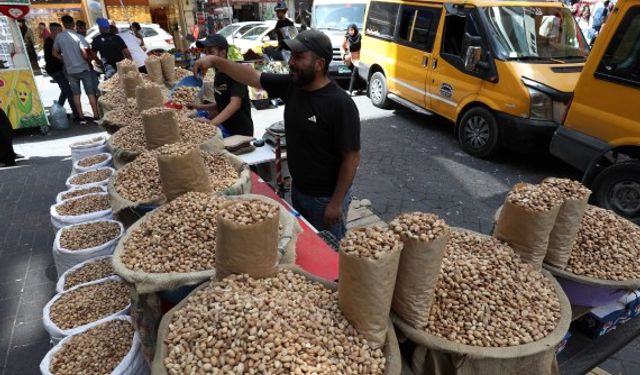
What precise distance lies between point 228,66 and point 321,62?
1266 millimetres

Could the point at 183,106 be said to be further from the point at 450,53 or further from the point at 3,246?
the point at 450,53

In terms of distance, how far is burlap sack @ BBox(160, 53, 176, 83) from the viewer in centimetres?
638

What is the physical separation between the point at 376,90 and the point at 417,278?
8641 mm

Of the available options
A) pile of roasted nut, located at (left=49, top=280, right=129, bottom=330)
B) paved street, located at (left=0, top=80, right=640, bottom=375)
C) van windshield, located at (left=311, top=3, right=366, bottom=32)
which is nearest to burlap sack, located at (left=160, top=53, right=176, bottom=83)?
paved street, located at (left=0, top=80, right=640, bottom=375)

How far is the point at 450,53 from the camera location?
7199 millimetres

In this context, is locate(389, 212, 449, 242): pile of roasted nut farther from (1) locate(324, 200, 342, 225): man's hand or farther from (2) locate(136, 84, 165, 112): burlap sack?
(2) locate(136, 84, 165, 112): burlap sack

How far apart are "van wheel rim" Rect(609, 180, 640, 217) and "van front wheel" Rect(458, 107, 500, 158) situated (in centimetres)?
200

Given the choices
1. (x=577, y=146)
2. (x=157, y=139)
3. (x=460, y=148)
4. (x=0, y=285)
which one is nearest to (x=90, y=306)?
(x=157, y=139)

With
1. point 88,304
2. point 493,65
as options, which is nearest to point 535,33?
point 493,65

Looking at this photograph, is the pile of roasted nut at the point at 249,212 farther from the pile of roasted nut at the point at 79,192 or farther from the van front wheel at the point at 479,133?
the van front wheel at the point at 479,133

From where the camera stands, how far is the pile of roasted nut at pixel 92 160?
4703mm

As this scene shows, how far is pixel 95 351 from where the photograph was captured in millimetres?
2336

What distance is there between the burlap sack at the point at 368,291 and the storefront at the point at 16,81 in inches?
A: 361

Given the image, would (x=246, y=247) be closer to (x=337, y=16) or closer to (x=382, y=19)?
(x=382, y=19)
